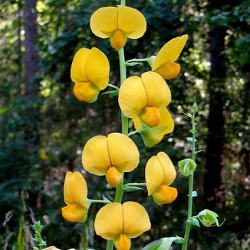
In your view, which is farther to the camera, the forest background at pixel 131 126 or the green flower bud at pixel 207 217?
the forest background at pixel 131 126

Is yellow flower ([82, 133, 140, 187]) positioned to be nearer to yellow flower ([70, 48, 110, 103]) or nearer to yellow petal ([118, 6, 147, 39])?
yellow flower ([70, 48, 110, 103])

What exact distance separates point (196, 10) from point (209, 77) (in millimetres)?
747

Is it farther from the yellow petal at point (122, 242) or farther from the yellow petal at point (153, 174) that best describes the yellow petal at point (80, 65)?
the yellow petal at point (122, 242)

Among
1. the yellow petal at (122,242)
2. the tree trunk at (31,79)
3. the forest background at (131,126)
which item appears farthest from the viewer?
the tree trunk at (31,79)

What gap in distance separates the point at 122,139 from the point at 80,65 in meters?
0.21

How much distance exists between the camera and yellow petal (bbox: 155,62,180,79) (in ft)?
3.72

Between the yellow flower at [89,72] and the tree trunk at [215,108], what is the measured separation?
4105 millimetres

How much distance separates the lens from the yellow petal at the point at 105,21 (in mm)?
1132

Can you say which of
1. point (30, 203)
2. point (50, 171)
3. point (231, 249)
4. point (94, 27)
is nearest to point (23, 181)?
point (30, 203)

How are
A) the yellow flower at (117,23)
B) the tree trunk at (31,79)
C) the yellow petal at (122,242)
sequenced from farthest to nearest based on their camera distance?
the tree trunk at (31,79), the yellow flower at (117,23), the yellow petal at (122,242)

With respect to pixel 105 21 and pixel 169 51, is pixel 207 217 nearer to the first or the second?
pixel 169 51

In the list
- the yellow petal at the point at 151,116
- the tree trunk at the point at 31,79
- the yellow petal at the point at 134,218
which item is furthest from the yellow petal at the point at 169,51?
the tree trunk at the point at 31,79

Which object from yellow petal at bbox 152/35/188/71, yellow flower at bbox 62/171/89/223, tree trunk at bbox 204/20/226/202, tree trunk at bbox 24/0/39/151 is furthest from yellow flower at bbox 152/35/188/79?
tree trunk at bbox 204/20/226/202

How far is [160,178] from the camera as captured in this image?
A: 1100 millimetres
